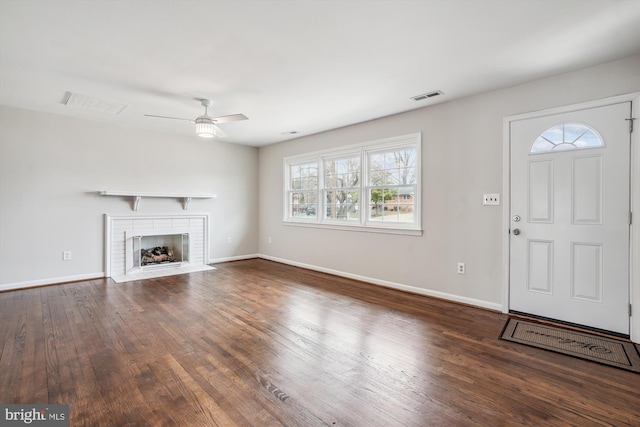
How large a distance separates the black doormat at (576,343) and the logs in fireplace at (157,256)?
554 cm

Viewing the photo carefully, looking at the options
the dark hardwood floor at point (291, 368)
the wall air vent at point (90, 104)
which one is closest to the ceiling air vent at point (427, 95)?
the dark hardwood floor at point (291, 368)

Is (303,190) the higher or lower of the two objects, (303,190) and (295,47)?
the lower

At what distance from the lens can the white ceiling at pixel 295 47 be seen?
210cm

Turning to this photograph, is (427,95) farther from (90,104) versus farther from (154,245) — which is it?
(154,245)

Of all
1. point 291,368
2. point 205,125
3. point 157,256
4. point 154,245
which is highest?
point 205,125

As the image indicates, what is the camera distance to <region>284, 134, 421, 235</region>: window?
170 inches

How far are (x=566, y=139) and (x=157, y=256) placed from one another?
638 cm

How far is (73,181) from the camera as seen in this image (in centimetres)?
469

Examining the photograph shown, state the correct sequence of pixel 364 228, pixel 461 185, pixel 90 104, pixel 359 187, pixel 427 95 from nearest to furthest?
pixel 427 95, pixel 461 185, pixel 90 104, pixel 364 228, pixel 359 187

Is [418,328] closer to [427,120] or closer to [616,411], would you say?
[616,411]

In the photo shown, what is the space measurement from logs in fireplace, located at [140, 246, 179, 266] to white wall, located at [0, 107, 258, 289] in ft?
2.26

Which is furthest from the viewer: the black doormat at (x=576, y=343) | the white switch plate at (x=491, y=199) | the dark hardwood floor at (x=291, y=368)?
the white switch plate at (x=491, y=199)

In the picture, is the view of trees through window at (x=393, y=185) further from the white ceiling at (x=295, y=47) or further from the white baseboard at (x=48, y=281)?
the white baseboard at (x=48, y=281)

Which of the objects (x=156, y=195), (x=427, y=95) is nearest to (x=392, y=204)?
(x=427, y=95)
